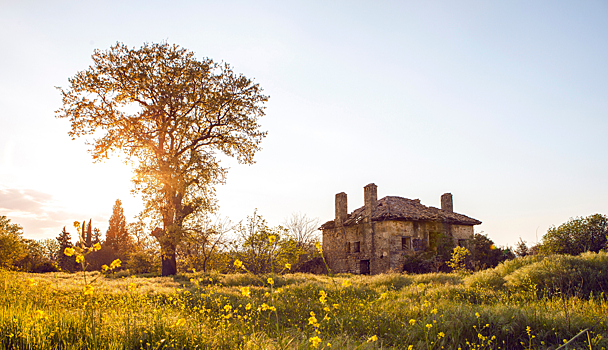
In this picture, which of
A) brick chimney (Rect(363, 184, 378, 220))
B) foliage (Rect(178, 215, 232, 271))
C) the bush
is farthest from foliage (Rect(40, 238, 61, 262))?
the bush

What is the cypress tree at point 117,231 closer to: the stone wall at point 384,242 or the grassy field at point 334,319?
the stone wall at point 384,242

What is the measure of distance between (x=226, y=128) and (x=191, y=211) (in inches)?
199

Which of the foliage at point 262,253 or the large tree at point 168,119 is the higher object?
the large tree at point 168,119

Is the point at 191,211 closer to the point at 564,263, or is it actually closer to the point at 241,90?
the point at 241,90

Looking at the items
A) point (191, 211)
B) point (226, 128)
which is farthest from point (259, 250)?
point (226, 128)

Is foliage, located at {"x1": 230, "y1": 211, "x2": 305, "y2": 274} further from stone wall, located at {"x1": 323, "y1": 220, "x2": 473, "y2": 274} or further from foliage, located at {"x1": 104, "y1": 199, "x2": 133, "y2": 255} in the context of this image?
foliage, located at {"x1": 104, "y1": 199, "x2": 133, "y2": 255}

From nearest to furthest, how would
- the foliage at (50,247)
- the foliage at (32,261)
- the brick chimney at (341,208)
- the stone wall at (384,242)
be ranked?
the stone wall at (384,242) < the foliage at (32,261) < the brick chimney at (341,208) < the foliage at (50,247)

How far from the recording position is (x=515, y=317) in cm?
602

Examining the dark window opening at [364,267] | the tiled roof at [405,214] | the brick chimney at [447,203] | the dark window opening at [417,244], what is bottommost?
the dark window opening at [364,267]

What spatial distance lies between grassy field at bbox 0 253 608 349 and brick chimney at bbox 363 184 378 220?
45.2 ft

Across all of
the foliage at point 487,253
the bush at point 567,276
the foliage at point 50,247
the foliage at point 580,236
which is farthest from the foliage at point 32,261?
the foliage at point 580,236

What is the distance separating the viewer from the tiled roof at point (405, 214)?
24.1m

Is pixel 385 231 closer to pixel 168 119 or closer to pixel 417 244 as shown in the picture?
pixel 417 244

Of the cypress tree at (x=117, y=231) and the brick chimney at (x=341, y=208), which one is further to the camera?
the cypress tree at (x=117, y=231)
